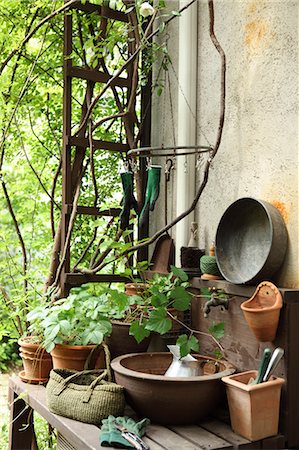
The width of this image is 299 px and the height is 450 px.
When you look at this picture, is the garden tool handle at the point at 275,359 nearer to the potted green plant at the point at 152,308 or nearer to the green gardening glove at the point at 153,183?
the potted green plant at the point at 152,308

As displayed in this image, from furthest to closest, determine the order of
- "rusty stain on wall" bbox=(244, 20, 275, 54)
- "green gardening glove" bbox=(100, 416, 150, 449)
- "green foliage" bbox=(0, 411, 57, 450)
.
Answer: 1. "green foliage" bbox=(0, 411, 57, 450)
2. "rusty stain on wall" bbox=(244, 20, 275, 54)
3. "green gardening glove" bbox=(100, 416, 150, 449)

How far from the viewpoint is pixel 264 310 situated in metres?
1.78

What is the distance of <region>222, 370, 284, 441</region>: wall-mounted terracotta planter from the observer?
170 centimetres

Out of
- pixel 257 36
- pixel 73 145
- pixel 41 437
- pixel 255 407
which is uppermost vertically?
pixel 257 36

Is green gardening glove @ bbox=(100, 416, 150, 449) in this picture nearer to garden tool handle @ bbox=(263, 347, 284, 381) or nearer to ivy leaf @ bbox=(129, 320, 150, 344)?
ivy leaf @ bbox=(129, 320, 150, 344)

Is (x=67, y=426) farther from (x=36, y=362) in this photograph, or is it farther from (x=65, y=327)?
(x=36, y=362)

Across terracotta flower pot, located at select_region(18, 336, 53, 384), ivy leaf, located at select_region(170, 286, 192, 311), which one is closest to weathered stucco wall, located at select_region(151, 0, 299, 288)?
ivy leaf, located at select_region(170, 286, 192, 311)

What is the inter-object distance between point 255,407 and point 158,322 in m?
0.47

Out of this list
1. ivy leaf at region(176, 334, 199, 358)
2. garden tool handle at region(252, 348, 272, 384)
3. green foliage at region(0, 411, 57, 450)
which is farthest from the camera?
green foliage at region(0, 411, 57, 450)

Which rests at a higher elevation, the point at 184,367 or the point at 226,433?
the point at 184,367

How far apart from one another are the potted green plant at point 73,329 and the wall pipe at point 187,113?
609mm

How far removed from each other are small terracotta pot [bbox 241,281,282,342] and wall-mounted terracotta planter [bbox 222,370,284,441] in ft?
0.51

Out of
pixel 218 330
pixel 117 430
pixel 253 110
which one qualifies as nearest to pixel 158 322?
pixel 218 330

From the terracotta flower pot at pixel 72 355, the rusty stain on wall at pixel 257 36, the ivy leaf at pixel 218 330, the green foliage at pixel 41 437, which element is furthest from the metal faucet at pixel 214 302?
the green foliage at pixel 41 437
